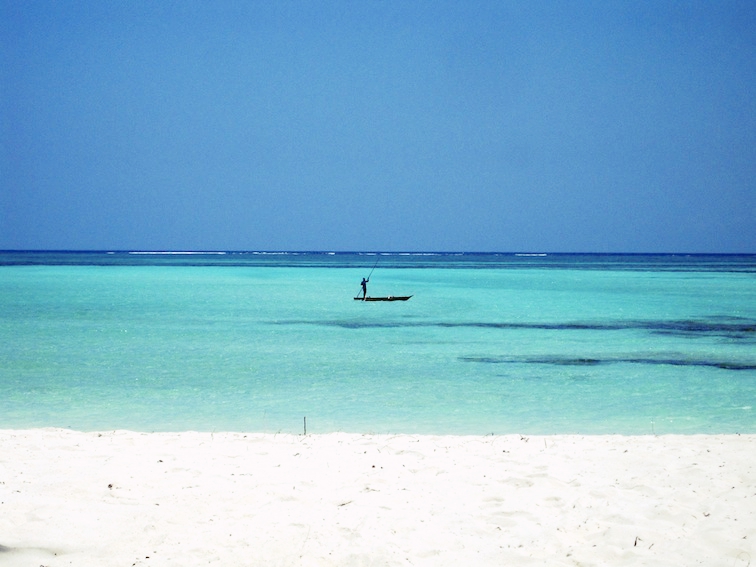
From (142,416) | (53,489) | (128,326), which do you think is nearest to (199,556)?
(53,489)

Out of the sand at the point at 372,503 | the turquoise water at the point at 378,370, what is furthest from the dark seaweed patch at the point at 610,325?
the sand at the point at 372,503

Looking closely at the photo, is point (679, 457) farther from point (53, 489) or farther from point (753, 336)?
point (753, 336)

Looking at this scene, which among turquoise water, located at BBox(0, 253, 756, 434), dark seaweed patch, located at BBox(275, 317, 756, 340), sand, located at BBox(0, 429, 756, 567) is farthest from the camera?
dark seaweed patch, located at BBox(275, 317, 756, 340)

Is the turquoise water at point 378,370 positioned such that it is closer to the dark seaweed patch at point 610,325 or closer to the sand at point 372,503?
the dark seaweed patch at point 610,325

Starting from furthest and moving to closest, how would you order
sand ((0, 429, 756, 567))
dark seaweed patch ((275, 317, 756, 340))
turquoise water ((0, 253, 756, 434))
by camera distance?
dark seaweed patch ((275, 317, 756, 340)) < turquoise water ((0, 253, 756, 434)) < sand ((0, 429, 756, 567))

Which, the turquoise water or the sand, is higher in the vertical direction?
the sand

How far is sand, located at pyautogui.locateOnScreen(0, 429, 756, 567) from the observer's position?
4.54 meters

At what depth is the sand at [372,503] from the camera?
4535 mm

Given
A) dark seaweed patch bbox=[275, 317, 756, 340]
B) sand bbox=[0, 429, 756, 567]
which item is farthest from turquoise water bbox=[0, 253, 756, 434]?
sand bbox=[0, 429, 756, 567]

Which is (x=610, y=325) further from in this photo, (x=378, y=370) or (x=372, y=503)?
(x=372, y=503)

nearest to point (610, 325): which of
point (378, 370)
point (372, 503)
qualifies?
point (378, 370)

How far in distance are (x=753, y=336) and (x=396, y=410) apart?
15.1 metres

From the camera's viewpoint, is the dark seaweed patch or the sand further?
the dark seaweed patch

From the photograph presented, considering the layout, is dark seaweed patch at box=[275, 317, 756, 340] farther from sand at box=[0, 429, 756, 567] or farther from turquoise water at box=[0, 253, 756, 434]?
Answer: sand at box=[0, 429, 756, 567]
